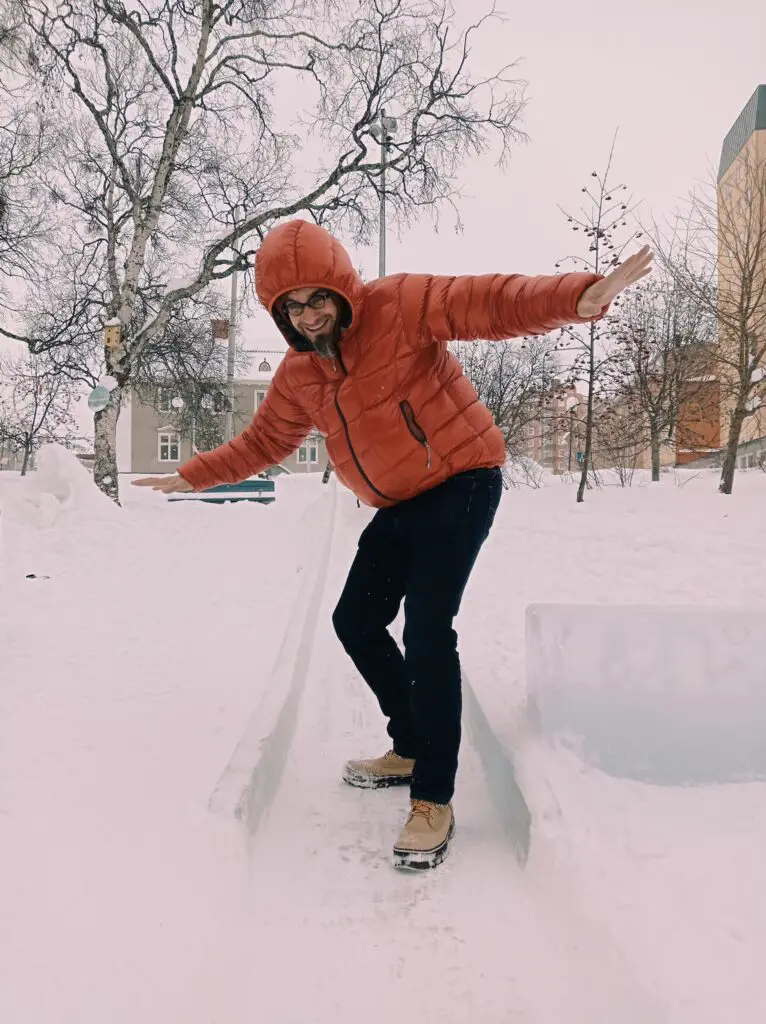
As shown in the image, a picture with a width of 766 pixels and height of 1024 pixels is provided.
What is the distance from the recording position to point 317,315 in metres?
2.21

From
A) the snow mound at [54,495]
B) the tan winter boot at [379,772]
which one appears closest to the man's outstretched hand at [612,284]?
the tan winter boot at [379,772]

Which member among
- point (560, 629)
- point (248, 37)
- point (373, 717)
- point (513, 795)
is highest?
point (248, 37)

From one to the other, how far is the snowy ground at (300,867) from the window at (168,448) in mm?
46241

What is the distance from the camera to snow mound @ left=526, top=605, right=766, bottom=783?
7.48 ft

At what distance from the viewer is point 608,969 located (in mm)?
1537

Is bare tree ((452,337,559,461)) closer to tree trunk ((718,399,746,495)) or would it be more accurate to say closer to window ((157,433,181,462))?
tree trunk ((718,399,746,495))

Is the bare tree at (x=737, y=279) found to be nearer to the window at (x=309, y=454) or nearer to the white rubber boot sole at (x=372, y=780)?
the white rubber boot sole at (x=372, y=780)

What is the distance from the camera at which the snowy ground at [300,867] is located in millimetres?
1489

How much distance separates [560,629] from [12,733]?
1965mm

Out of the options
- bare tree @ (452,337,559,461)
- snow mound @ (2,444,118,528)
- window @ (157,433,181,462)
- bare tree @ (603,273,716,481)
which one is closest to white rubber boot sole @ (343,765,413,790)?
snow mound @ (2,444,118,528)

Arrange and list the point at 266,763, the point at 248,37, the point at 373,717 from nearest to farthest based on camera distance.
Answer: the point at 266,763
the point at 373,717
the point at 248,37

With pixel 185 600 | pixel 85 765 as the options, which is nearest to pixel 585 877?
pixel 85 765

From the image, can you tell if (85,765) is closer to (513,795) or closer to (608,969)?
(513,795)

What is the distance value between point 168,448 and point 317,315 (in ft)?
161
